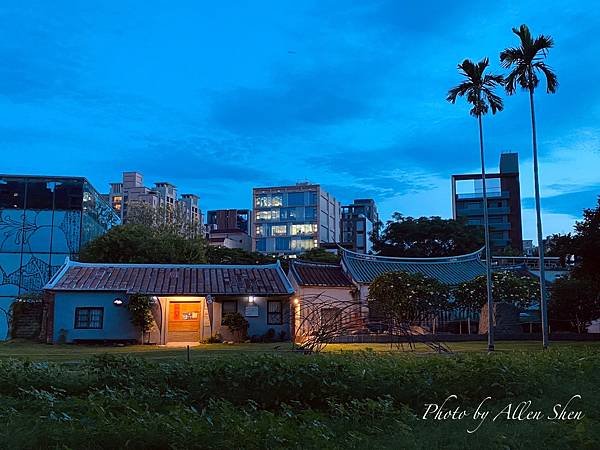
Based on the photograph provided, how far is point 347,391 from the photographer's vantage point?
723 centimetres

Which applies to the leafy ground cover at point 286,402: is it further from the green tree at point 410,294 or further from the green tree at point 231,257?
the green tree at point 231,257

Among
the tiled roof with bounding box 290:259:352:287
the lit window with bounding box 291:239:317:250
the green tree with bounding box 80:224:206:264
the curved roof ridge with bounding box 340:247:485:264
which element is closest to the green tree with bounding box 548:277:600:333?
the curved roof ridge with bounding box 340:247:485:264

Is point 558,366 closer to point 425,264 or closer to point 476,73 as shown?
point 476,73

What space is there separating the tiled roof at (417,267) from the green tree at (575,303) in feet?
21.3

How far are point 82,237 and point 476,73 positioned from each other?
32554 mm

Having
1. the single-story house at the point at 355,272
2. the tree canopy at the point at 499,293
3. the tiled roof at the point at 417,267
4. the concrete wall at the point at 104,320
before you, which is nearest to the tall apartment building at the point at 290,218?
→ the tiled roof at the point at 417,267

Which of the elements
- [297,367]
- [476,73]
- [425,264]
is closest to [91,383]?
[297,367]

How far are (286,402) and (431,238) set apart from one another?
5128cm

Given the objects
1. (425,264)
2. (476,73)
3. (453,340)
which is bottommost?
(453,340)

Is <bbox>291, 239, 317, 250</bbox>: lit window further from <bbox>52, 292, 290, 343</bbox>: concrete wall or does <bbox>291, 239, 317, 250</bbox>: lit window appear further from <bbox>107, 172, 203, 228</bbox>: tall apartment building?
<bbox>52, 292, 290, 343</bbox>: concrete wall

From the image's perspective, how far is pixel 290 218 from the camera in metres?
85.6

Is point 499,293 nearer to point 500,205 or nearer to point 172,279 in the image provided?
point 172,279

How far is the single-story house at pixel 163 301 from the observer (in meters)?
26.1

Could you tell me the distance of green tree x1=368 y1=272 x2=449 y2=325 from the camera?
1115 inches
